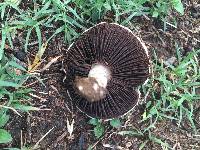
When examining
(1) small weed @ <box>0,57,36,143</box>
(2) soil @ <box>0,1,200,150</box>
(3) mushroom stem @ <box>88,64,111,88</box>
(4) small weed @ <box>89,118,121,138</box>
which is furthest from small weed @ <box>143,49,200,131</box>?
(1) small weed @ <box>0,57,36,143</box>

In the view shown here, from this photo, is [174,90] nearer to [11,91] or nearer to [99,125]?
[99,125]

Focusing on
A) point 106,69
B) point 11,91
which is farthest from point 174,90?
point 11,91

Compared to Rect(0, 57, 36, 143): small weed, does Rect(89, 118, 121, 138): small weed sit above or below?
below

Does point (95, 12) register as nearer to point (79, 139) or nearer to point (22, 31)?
point (22, 31)

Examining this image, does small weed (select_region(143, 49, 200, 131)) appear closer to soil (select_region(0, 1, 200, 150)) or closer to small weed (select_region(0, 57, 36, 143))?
soil (select_region(0, 1, 200, 150))

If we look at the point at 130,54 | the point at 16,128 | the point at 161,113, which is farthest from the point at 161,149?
the point at 16,128

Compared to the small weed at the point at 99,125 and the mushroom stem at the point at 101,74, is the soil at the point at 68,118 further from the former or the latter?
the mushroom stem at the point at 101,74
